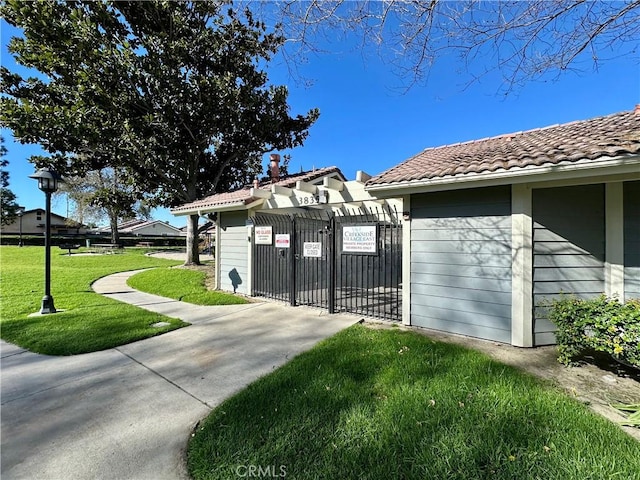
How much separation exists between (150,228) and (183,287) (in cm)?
6723

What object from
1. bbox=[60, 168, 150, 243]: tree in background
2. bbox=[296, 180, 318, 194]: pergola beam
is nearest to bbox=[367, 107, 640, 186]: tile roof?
bbox=[296, 180, 318, 194]: pergola beam

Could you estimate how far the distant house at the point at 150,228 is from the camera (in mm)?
63125

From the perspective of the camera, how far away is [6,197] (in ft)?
112

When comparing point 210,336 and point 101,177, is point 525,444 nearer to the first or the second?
point 210,336

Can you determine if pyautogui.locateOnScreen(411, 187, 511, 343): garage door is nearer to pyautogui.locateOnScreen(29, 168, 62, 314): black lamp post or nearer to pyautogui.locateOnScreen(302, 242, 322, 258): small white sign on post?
pyautogui.locateOnScreen(302, 242, 322, 258): small white sign on post

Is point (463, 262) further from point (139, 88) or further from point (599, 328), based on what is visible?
point (139, 88)

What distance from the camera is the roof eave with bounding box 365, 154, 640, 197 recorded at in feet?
11.0

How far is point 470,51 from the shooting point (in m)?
4.14

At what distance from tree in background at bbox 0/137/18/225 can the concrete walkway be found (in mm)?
42462

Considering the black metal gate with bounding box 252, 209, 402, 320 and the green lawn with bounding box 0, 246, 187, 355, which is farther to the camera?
→ the black metal gate with bounding box 252, 209, 402, 320

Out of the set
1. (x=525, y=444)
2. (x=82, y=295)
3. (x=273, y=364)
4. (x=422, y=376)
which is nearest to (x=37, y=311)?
(x=82, y=295)

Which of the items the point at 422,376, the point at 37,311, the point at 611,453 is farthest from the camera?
the point at 37,311

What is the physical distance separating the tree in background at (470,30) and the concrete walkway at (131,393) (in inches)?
169

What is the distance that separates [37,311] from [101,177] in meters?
26.3
